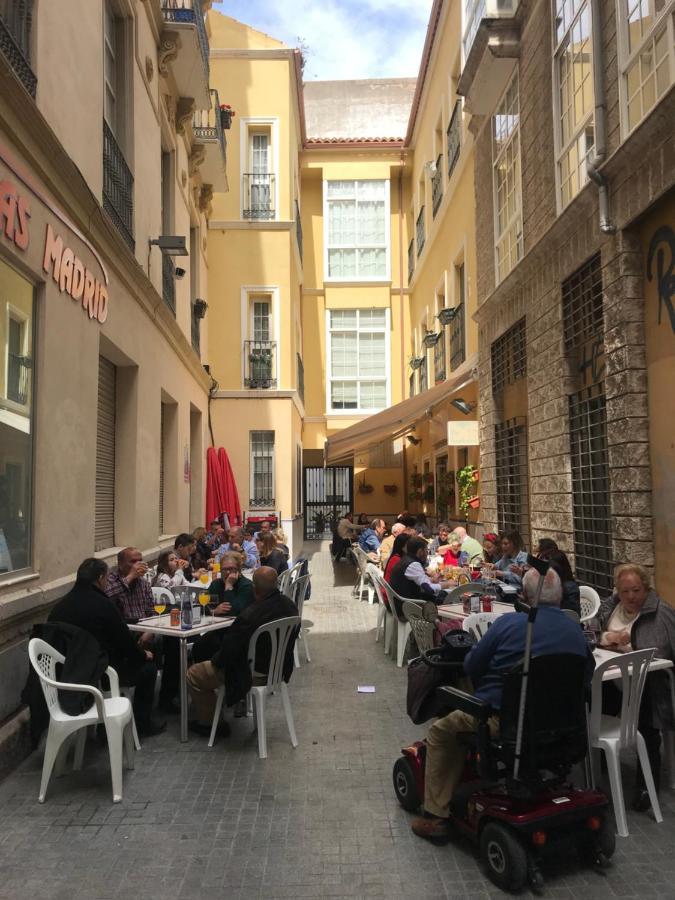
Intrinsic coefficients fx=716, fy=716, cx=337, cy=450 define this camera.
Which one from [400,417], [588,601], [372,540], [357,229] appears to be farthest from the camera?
[357,229]

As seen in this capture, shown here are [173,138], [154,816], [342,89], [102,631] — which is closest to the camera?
[154,816]

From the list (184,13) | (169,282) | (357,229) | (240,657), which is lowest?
(240,657)

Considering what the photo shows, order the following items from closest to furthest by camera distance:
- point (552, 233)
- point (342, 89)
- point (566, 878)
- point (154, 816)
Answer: point (566, 878)
point (154, 816)
point (552, 233)
point (342, 89)

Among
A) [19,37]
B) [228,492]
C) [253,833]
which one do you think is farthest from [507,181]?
[253,833]

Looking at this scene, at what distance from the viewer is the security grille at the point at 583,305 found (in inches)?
289

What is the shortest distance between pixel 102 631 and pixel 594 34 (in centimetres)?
687

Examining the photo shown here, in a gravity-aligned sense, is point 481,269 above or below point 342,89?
below

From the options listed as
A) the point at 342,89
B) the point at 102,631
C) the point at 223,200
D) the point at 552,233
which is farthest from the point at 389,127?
the point at 102,631

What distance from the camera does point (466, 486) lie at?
508 inches

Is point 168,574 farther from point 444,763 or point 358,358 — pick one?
point 358,358

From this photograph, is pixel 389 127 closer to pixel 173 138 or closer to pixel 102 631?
pixel 173 138

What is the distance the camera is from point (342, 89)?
24500 mm

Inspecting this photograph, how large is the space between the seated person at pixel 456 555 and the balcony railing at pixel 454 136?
8.02 metres

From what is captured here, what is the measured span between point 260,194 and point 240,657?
1406 centimetres
